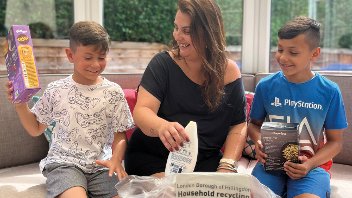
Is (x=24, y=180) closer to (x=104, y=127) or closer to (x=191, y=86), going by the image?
(x=104, y=127)

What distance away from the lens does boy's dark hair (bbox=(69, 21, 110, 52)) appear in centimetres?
152

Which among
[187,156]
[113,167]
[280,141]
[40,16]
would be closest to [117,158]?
[113,167]

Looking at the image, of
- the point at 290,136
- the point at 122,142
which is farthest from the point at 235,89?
the point at 122,142

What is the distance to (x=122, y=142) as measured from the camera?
5.04 ft

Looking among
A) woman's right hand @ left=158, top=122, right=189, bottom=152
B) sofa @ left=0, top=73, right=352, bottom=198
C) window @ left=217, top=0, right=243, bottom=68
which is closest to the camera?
woman's right hand @ left=158, top=122, right=189, bottom=152

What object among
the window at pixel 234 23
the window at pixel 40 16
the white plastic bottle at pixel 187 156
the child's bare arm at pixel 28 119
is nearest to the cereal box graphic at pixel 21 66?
the child's bare arm at pixel 28 119

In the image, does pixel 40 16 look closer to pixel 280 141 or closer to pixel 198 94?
pixel 198 94

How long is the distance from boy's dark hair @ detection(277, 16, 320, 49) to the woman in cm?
23

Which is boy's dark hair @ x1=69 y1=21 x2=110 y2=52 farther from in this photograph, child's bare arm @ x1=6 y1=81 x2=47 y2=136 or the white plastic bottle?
the white plastic bottle

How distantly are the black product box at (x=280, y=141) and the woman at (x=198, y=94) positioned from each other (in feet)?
Answer: 0.48

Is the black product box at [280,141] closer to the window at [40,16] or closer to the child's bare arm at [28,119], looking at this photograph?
the child's bare arm at [28,119]

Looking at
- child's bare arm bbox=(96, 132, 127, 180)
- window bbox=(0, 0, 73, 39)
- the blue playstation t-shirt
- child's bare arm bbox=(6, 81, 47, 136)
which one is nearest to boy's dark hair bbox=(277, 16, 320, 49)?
the blue playstation t-shirt

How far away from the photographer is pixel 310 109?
1523 millimetres

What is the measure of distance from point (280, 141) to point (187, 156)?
13.5 inches
